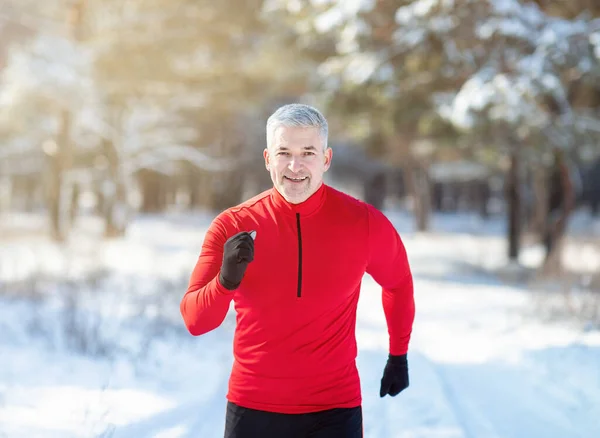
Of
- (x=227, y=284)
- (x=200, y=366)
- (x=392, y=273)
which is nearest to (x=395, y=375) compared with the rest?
(x=392, y=273)

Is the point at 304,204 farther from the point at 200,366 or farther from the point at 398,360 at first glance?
the point at 200,366

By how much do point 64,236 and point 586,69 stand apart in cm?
1400

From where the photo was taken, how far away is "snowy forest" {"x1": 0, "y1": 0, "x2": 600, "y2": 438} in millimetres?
5230

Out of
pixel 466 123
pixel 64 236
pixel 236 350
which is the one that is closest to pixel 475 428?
pixel 236 350

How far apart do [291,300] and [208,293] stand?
0.32 meters

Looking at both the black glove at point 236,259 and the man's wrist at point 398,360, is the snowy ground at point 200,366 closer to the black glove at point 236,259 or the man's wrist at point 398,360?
the man's wrist at point 398,360

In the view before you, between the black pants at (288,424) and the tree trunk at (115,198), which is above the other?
the tree trunk at (115,198)

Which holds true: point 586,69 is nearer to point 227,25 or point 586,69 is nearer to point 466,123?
point 466,123

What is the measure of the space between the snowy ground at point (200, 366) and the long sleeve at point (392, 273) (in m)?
2.02

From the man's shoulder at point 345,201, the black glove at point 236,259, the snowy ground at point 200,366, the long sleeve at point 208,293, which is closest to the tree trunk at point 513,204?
the snowy ground at point 200,366

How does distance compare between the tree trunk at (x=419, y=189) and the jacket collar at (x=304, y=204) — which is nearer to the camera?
the jacket collar at (x=304, y=204)

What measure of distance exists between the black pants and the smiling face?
0.84m

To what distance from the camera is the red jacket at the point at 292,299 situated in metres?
2.39

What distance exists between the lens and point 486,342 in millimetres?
7516
